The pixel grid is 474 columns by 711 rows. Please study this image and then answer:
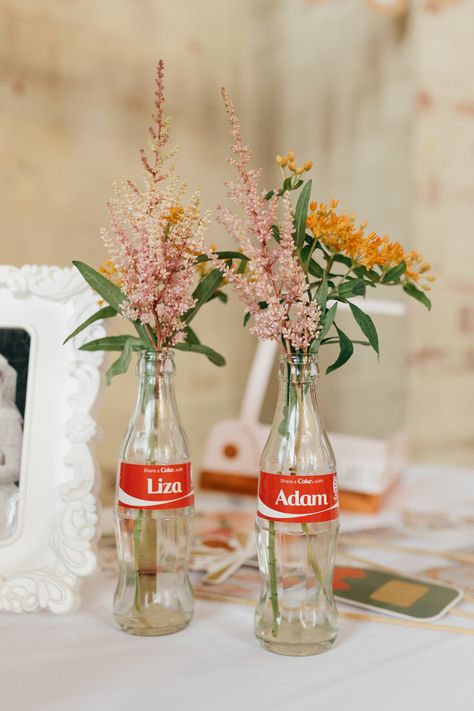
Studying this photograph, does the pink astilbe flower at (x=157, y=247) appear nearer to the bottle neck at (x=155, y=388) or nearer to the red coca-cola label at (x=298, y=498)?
the bottle neck at (x=155, y=388)

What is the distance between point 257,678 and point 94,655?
6.1 inches

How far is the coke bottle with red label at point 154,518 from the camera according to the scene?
676mm

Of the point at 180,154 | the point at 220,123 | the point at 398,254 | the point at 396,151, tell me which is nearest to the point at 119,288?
the point at 398,254

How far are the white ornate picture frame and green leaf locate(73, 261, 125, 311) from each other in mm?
87

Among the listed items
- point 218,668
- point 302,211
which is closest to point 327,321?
point 302,211

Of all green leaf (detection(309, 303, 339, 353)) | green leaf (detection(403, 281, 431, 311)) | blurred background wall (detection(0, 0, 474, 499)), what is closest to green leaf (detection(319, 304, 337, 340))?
green leaf (detection(309, 303, 339, 353))

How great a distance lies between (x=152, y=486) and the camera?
2.18 ft

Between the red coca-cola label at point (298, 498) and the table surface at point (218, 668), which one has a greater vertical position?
the red coca-cola label at point (298, 498)

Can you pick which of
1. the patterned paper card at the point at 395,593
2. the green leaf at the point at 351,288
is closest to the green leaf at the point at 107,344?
the green leaf at the point at 351,288

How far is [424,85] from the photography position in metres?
1.77

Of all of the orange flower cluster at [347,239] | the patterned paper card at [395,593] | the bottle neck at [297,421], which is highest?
the orange flower cluster at [347,239]

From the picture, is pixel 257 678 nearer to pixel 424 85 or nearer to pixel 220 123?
pixel 220 123

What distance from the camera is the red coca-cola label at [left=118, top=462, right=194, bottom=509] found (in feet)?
2.18

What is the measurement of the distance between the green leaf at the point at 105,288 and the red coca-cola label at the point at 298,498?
0.23 metres
